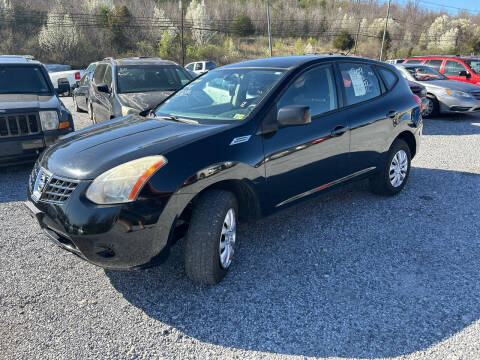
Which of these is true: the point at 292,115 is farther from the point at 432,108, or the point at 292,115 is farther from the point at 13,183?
the point at 432,108

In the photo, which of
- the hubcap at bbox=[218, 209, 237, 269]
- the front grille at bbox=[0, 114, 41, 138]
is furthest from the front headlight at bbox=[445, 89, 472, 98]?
the front grille at bbox=[0, 114, 41, 138]

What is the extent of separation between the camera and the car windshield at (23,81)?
20.5 feet

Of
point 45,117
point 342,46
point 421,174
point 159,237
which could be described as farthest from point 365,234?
point 342,46

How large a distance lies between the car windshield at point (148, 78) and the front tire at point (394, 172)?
4553 millimetres

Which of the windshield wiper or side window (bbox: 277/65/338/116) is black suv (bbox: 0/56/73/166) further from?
side window (bbox: 277/65/338/116)

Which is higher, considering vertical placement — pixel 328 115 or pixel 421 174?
pixel 328 115

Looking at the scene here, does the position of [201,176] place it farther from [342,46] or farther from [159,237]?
[342,46]

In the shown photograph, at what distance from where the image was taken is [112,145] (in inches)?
111

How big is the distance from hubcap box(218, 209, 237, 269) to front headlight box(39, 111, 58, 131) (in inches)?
159

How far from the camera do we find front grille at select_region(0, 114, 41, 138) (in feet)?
17.2

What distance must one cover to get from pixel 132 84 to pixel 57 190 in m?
4.99

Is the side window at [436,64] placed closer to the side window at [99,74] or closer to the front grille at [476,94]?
the front grille at [476,94]

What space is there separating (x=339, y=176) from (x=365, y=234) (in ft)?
2.13

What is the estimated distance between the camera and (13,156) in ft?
17.4
